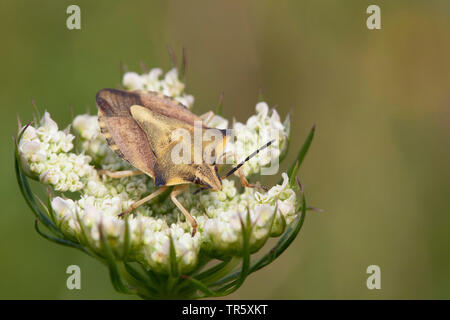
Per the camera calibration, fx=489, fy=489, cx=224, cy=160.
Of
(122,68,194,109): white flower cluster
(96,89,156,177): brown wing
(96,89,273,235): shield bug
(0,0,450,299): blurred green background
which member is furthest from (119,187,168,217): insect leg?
(0,0,450,299): blurred green background

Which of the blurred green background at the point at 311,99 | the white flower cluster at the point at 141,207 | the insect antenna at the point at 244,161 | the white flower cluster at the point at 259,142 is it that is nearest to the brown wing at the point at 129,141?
the white flower cluster at the point at 141,207

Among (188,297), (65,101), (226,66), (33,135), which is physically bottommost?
(188,297)

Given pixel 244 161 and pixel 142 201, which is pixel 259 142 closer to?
pixel 244 161

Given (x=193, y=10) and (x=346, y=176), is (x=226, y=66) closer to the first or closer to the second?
(x=193, y=10)

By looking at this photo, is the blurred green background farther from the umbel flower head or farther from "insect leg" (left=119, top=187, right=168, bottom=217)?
"insect leg" (left=119, top=187, right=168, bottom=217)

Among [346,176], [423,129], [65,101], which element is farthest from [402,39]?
[65,101]

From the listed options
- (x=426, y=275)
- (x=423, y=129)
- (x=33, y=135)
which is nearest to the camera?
(x=33, y=135)

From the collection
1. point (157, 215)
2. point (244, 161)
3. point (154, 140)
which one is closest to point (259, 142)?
point (244, 161)

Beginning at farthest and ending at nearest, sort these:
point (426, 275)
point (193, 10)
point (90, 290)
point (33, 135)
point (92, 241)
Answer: point (193, 10) → point (426, 275) → point (90, 290) → point (33, 135) → point (92, 241)
